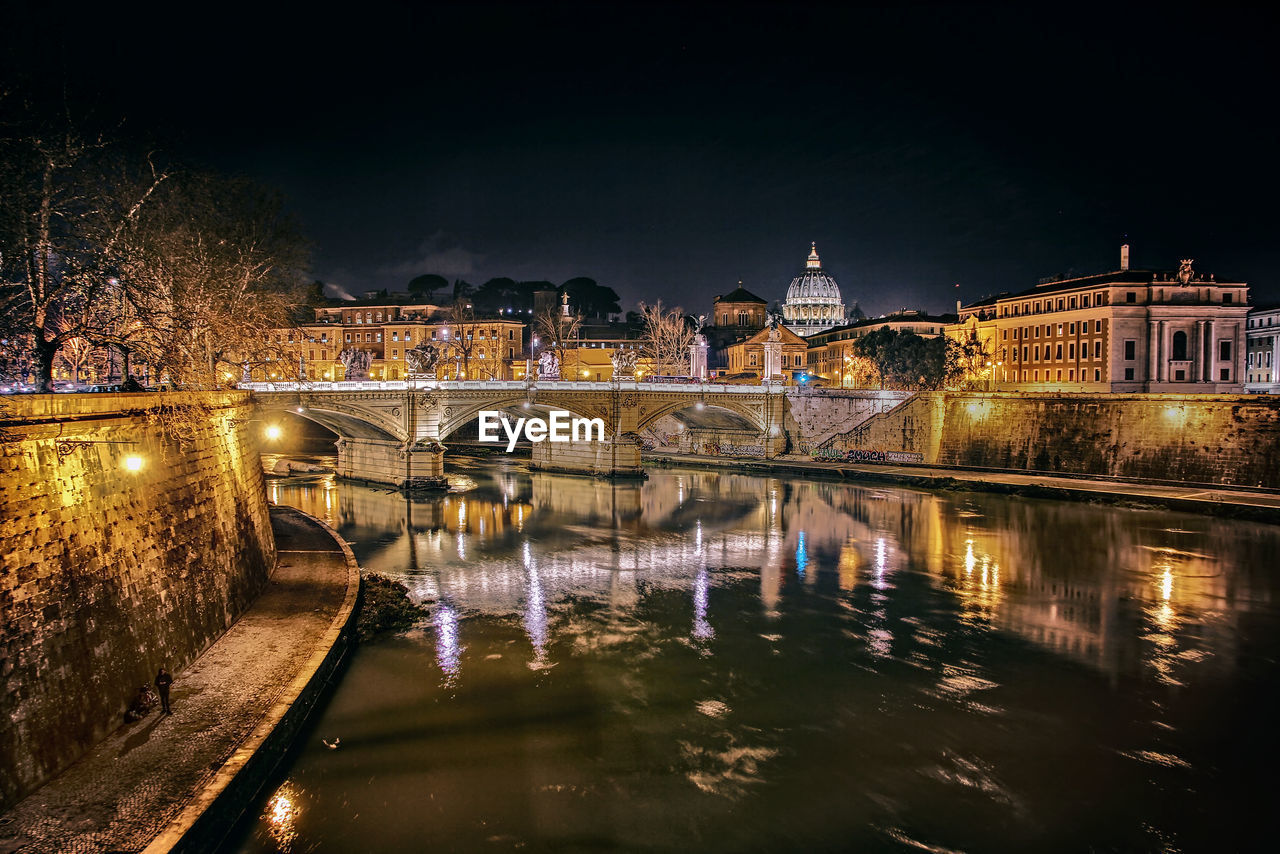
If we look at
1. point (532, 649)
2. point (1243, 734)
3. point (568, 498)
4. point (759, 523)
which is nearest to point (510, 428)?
point (568, 498)

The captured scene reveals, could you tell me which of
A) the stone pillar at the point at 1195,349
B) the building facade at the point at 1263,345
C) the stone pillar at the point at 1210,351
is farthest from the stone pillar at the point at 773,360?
the building facade at the point at 1263,345

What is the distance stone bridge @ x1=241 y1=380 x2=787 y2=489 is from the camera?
38188 millimetres

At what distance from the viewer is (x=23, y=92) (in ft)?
43.8

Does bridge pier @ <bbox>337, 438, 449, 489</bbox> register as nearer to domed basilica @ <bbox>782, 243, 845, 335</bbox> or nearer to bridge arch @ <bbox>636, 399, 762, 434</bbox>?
bridge arch @ <bbox>636, 399, 762, 434</bbox>

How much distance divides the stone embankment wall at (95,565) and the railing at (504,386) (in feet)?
72.7

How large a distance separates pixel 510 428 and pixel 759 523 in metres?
26.4

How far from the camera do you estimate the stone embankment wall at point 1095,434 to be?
33875 mm

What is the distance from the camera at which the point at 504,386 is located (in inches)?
Result: 1628

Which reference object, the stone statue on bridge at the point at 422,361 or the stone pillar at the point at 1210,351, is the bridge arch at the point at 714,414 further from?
the stone pillar at the point at 1210,351

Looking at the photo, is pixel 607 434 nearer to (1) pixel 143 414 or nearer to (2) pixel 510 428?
(2) pixel 510 428

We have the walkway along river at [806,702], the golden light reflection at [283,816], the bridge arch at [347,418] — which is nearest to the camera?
the golden light reflection at [283,816]

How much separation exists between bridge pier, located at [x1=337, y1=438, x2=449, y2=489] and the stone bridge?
0.05 metres

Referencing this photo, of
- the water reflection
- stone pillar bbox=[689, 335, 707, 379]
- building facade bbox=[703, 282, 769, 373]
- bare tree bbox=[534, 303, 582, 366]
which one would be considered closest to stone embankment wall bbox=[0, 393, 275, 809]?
the water reflection

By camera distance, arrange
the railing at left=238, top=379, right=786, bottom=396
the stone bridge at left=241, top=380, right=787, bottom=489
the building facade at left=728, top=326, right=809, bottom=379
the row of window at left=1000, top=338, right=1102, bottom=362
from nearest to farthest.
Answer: the railing at left=238, top=379, right=786, bottom=396 < the stone bridge at left=241, top=380, right=787, bottom=489 < the row of window at left=1000, top=338, right=1102, bottom=362 < the building facade at left=728, top=326, right=809, bottom=379
